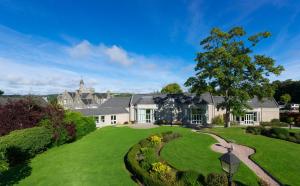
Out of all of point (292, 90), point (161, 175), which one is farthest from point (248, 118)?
point (292, 90)

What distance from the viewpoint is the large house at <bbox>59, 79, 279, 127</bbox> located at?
1796 inches

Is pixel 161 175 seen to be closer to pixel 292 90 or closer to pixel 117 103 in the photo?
pixel 117 103

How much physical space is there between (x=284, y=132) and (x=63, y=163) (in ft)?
88.0

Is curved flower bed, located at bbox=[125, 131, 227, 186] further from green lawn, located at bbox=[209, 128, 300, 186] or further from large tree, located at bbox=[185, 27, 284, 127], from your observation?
large tree, located at bbox=[185, 27, 284, 127]

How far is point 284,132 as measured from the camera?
2823 centimetres

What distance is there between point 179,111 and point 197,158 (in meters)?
29.0

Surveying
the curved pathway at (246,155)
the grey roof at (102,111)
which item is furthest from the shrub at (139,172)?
the grey roof at (102,111)

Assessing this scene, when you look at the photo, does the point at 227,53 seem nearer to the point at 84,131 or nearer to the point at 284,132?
the point at 284,132

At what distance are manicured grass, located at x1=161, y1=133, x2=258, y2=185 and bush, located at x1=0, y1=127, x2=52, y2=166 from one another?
12373 mm

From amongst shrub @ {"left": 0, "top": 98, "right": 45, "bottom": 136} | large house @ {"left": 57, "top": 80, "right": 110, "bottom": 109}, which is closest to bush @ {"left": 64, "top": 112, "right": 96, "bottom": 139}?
shrub @ {"left": 0, "top": 98, "right": 45, "bottom": 136}

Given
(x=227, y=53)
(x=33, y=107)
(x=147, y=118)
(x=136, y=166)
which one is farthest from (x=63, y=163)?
(x=147, y=118)

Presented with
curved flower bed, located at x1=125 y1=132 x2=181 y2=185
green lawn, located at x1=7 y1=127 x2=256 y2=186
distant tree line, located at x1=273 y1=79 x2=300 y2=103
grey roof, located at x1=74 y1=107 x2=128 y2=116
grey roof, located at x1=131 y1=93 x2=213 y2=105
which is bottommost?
green lawn, located at x1=7 y1=127 x2=256 y2=186

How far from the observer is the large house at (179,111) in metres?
45.6

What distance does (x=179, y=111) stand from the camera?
154 feet
